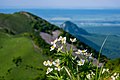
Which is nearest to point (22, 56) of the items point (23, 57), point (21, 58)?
point (23, 57)

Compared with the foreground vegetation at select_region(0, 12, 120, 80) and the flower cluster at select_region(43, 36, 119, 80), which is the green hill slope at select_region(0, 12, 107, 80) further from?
the flower cluster at select_region(43, 36, 119, 80)

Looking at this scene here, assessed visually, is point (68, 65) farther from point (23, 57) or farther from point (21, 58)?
point (23, 57)

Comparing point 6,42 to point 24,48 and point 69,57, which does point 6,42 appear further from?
point 69,57

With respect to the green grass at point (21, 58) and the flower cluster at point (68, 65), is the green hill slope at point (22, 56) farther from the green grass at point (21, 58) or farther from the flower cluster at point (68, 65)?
the flower cluster at point (68, 65)

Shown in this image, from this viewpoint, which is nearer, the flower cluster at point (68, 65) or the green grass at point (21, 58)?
the flower cluster at point (68, 65)

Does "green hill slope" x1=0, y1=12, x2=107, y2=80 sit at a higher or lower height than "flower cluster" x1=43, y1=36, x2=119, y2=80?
lower

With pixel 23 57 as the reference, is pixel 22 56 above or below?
above

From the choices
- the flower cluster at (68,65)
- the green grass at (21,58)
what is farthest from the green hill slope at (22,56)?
the flower cluster at (68,65)

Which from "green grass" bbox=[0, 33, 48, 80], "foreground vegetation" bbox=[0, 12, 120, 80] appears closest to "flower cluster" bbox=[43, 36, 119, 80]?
"foreground vegetation" bbox=[0, 12, 120, 80]

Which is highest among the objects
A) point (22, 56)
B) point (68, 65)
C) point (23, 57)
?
point (68, 65)
